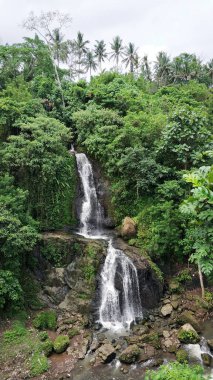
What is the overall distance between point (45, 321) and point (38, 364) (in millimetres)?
2144

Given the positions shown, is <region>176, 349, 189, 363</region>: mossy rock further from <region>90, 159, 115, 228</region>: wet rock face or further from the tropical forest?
<region>90, 159, 115, 228</region>: wet rock face

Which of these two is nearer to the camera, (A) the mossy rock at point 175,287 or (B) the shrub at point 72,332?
(B) the shrub at point 72,332

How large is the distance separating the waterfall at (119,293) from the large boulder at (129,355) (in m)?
1.91

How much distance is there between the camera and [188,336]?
12.2 metres

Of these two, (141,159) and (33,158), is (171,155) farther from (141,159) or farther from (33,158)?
(33,158)

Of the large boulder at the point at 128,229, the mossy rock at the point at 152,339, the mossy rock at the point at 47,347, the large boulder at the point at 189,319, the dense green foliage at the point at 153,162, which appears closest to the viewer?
the mossy rock at the point at 47,347

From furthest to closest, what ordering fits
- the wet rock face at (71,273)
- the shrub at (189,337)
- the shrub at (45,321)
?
1. the wet rock face at (71,273)
2. the shrub at (45,321)
3. the shrub at (189,337)

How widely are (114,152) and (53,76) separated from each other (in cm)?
1705

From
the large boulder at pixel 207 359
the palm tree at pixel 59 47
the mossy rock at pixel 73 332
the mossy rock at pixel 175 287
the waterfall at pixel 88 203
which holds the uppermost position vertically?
the palm tree at pixel 59 47

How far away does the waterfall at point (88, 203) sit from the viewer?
760 inches

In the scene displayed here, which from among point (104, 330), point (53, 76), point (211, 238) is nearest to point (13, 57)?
point (53, 76)

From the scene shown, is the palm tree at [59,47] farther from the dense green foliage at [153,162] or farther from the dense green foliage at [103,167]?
the dense green foliage at [153,162]

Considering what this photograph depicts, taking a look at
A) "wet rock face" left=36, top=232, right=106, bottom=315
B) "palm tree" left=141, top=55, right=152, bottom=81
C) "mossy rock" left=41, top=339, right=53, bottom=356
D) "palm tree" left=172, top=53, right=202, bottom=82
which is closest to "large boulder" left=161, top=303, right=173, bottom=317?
"wet rock face" left=36, top=232, right=106, bottom=315

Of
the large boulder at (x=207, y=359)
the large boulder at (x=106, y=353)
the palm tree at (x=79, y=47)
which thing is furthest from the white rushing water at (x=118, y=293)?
the palm tree at (x=79, y=47)
